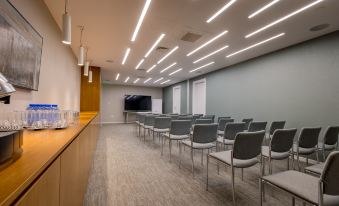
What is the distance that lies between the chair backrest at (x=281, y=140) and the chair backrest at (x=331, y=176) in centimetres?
105

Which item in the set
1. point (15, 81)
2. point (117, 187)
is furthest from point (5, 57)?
point (117, 187)

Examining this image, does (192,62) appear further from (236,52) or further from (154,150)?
(154,150)

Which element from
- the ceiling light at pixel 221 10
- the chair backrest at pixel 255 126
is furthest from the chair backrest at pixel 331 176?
the ceiling light at pixel 221 10

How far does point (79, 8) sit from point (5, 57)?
178cm

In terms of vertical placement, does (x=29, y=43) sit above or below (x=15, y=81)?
above

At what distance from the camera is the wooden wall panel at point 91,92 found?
7.57 metres

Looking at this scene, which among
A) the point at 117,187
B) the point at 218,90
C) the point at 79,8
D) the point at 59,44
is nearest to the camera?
the point at 117,187

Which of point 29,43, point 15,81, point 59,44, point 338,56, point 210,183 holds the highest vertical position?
point 59,44

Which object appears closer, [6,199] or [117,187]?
[6,199]

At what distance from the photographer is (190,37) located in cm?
418

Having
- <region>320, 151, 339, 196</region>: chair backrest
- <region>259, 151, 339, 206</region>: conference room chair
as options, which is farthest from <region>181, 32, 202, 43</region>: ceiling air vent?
<region>320, 151, 339, 196</region>: chair backrest

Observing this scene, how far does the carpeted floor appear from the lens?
2.15 metres

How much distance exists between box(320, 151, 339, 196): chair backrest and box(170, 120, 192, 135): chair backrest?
8.69 ft

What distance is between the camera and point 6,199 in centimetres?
43
